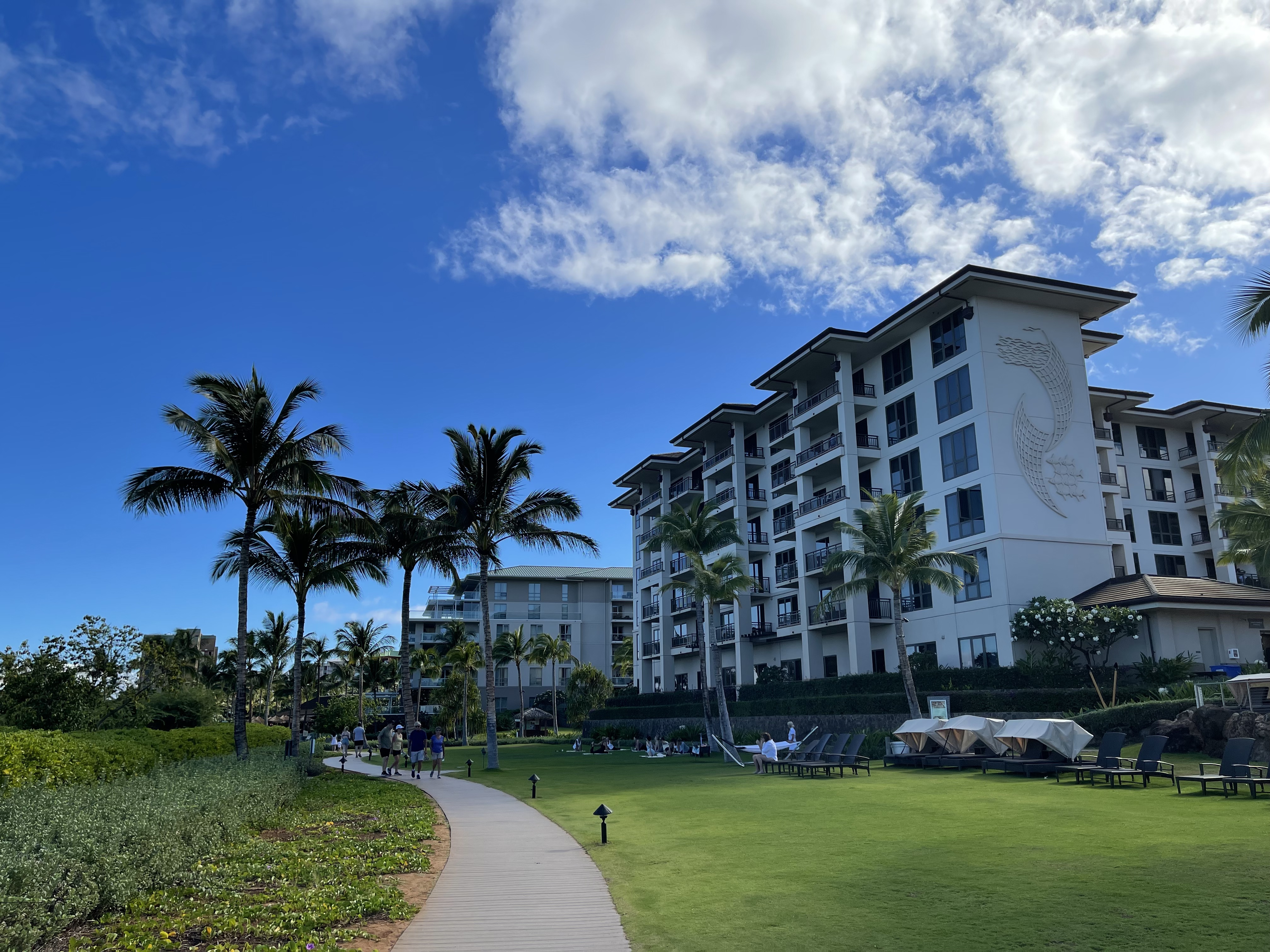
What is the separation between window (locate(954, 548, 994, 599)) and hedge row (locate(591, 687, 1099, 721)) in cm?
522

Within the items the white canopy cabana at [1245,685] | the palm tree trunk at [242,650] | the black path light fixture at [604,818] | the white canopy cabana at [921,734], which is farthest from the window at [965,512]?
the black path light fixture at [604,818]

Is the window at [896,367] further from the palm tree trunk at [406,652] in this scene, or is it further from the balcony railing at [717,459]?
the palm tree trunk at [406,652]

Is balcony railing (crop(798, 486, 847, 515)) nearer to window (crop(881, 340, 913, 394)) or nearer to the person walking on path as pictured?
window (crop(881, 340, 913, 394))

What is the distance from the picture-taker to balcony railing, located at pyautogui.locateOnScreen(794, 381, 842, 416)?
49344mm

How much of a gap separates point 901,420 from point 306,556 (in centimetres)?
3051

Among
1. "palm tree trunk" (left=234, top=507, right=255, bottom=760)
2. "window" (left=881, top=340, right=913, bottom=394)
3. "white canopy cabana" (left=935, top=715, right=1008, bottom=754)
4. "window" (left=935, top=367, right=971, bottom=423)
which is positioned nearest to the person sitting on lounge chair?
"white canopy cabana" (left=935, top=715, right=1008, bottom=754)

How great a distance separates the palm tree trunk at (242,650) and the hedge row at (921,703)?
81.5 ft

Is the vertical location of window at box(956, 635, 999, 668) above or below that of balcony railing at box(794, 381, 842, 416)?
below

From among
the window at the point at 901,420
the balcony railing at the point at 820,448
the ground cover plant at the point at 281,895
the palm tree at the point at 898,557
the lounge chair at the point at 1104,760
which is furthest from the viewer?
the balcony railing at the point at 820,448

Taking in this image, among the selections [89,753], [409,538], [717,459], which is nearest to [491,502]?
[409,538]

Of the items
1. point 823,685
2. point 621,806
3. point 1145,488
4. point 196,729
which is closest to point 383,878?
point 621,806

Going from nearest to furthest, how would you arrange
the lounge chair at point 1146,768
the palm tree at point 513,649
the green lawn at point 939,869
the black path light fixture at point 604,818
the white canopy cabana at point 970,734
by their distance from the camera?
the green lawn at point 939,869, the black path light fixture at point 604,818, the lounge chair at point 1146,768, the white canopy cabana at point 970,734, the palm tree at point 513,649

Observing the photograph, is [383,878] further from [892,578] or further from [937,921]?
[892,578]

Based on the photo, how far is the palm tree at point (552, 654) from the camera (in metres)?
72.3
